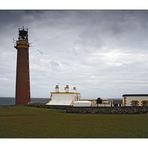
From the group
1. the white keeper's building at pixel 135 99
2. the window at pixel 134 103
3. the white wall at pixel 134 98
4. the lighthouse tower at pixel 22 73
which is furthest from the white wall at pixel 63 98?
the window at pixel 134 103

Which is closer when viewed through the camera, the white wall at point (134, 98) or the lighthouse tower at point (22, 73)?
the white wall at point (134, 98)

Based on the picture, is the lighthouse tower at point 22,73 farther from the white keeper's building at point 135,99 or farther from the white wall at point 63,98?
the white keeper's building at point 135,99

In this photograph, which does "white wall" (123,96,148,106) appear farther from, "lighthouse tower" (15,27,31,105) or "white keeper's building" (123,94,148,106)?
"lighthouse tower" (15,27,31,105)

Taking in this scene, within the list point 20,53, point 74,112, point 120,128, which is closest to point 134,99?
point 74,112

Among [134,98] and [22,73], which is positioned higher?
[22,73]

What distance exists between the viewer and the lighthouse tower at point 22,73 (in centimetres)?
3100

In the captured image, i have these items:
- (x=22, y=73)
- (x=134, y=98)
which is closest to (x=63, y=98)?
(x=22, y=73)

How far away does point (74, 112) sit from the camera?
22.3 m

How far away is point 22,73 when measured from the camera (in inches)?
1224

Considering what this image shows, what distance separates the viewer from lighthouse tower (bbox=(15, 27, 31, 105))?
31.0 metres

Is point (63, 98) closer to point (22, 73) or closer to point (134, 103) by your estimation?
point (22, 73)
